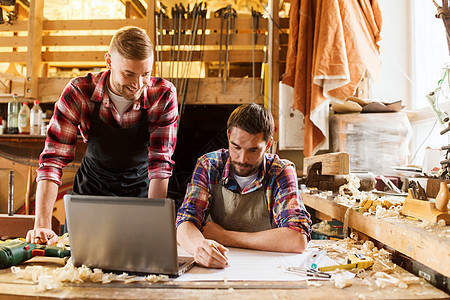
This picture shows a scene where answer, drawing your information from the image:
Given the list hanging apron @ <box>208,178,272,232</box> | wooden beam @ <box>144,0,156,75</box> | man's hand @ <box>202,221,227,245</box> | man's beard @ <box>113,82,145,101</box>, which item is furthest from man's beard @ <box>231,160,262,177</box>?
wooden beam @ <box>144,0,156,75</box>

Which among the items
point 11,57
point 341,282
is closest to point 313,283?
point 341,282

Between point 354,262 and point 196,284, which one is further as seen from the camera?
point 354,262

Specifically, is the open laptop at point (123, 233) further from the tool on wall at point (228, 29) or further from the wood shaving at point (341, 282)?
the tool on wall at point (228, 29)

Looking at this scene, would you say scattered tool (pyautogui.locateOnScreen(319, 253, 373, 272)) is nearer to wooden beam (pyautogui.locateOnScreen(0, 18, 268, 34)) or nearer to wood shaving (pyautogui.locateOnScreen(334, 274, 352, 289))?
wood shaving (pyautogui.locateOnScreen(334, 274, 352, 289))

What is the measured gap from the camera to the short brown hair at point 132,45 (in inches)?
61.9

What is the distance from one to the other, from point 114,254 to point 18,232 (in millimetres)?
1212

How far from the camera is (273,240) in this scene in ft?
5.04

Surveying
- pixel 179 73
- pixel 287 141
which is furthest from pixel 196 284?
pixel 179 73

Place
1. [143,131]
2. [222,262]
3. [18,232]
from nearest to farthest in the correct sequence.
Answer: [222,262]
[143,131]
[18,232]

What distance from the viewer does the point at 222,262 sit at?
1.27m

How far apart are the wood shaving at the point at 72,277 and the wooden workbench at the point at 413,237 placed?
29.6 inches

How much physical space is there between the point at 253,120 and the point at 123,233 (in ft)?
2.51

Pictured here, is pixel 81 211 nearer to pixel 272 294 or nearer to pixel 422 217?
pixel 272 294

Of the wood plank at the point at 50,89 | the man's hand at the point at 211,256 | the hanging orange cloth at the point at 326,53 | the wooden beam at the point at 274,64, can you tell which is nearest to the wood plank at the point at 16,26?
the wood plank at the point at 50,89
